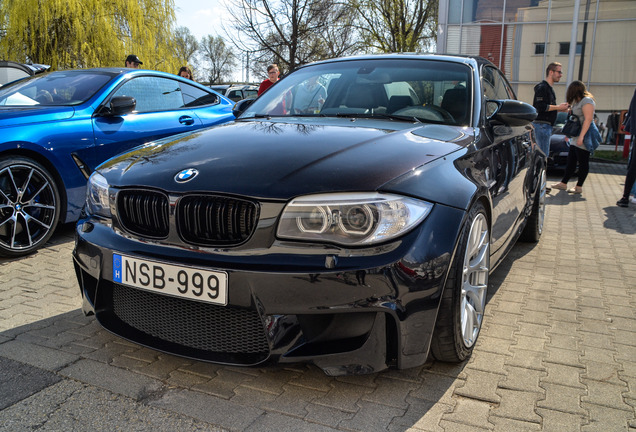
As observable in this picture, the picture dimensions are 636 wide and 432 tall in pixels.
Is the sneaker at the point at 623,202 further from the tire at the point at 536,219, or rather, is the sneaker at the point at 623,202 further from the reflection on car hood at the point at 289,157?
the reflection on car hood at the point at 289,157

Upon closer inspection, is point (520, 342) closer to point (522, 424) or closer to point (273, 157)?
point (522, 424)

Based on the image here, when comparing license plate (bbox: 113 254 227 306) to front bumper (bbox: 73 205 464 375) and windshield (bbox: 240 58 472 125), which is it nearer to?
front bumper (bbox: 73 205 464 375)

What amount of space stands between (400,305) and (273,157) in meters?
0.83

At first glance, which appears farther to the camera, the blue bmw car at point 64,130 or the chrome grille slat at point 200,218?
the blue bmw car at point 64,130

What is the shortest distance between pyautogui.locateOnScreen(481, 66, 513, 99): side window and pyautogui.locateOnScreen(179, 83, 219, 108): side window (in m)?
3.14

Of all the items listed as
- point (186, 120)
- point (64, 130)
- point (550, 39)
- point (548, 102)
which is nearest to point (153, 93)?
point (186, 120)

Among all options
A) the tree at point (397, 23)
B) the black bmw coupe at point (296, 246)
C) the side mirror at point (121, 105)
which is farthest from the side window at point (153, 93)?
the tree at point (397, 23)

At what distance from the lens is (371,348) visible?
216 cm

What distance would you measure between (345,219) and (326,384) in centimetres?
77

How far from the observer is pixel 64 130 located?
4.55 metres

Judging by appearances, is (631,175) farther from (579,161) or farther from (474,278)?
(474,278)

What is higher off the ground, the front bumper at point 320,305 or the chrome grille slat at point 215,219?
the chrome grille slat at point 215,219

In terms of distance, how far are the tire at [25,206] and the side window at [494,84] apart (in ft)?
10.7

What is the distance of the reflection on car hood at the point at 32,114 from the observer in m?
4.24
